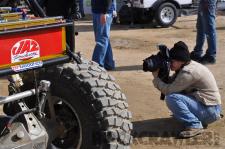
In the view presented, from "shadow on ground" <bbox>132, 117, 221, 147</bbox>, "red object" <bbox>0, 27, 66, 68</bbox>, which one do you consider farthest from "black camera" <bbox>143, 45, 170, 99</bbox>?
"red object" <bbox>0, 27, 66, 68</bbox>

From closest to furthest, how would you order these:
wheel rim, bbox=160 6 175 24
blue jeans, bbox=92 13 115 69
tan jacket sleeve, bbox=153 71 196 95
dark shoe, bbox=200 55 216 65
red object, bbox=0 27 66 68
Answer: red object, bbox=0 27 66 68 < tan jacket sleeve, bbox=153 71 196 95 < blue jeans, bbox=92 13 115 69 < dark shoe, bbox=200 55 216 65 < wheel rim, bbox=160 6 175 24

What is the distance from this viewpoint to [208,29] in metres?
8.50

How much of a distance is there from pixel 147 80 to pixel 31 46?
4172mm

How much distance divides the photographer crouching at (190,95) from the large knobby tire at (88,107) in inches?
54.2

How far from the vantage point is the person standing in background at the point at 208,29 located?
8.44m

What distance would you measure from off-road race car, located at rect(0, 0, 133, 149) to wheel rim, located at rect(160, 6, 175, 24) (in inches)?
391

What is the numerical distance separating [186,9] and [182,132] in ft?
32.7

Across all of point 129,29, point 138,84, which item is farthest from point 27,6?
point 129,29

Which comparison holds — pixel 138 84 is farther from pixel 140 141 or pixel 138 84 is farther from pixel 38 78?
pixel 38 78

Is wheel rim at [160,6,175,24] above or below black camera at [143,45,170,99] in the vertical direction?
below

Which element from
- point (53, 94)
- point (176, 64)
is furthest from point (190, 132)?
point (53, 94)

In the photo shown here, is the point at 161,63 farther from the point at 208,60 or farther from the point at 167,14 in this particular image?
the point at 167,14

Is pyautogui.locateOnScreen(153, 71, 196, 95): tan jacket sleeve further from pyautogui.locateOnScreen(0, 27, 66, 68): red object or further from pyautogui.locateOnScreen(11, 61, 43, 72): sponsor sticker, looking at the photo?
pyautogui.locateOnScreen(11, 61, 43, 72): sponsor sticker

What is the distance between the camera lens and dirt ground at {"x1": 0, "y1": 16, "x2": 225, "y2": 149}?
17.0ft
